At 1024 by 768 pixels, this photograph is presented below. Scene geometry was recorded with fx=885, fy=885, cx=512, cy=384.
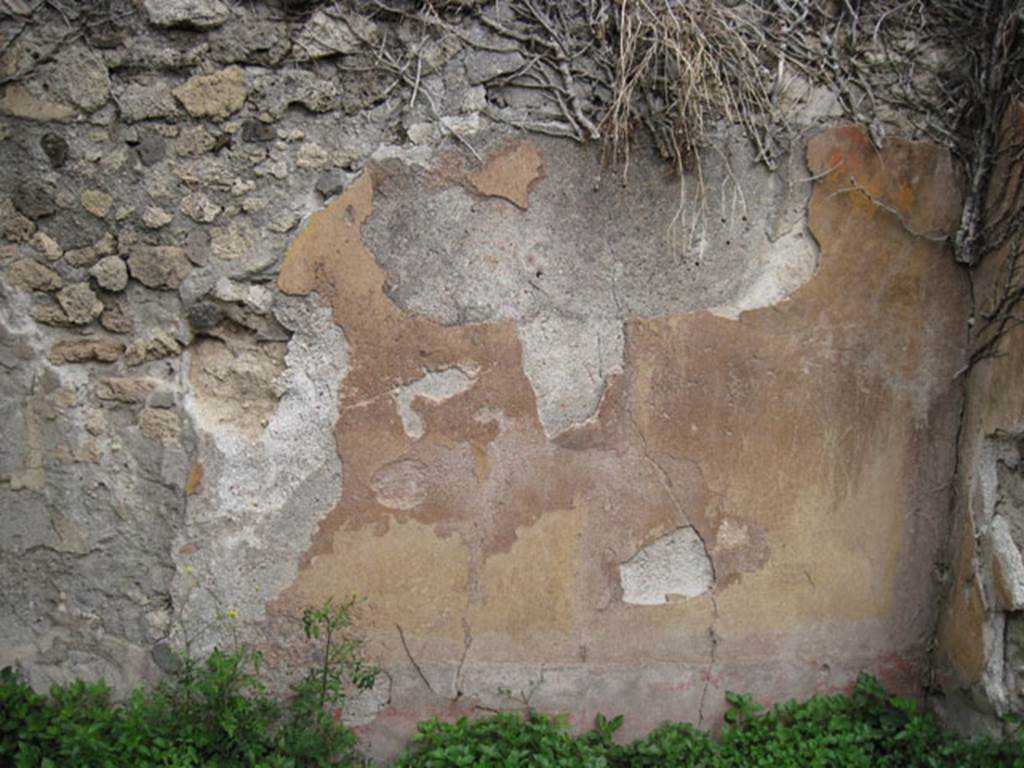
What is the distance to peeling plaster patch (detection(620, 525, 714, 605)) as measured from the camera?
107 inches

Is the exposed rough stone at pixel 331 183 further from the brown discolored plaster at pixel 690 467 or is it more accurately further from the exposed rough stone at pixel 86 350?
the exposed rough stone at pixel 86 350

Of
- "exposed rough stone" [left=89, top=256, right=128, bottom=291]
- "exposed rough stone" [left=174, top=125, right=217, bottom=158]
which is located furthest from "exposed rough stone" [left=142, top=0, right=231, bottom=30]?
"exposed rough stone" [left=89, top=256, right=128, bottom=291]

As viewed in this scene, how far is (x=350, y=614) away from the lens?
2627 mm

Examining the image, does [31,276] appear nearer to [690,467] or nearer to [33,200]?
[33,200]

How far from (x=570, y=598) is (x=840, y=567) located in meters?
0.87

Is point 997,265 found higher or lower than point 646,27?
lower

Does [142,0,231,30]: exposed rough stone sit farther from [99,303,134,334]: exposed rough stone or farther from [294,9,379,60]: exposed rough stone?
[99,303,134,334]: exposed rough stone

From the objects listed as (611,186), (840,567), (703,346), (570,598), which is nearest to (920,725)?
(840,567)

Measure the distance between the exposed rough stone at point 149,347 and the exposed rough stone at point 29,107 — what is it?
2.12ft

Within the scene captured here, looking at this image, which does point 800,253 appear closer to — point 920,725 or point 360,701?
point 920,725

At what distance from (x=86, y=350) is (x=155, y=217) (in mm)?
427

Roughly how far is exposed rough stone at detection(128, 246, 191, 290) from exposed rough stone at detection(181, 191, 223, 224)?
11 centimetres

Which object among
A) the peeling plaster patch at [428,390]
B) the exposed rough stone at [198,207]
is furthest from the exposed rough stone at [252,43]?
the peeling plaster patch at [428,390]

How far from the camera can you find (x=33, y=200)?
2469 millimetres
